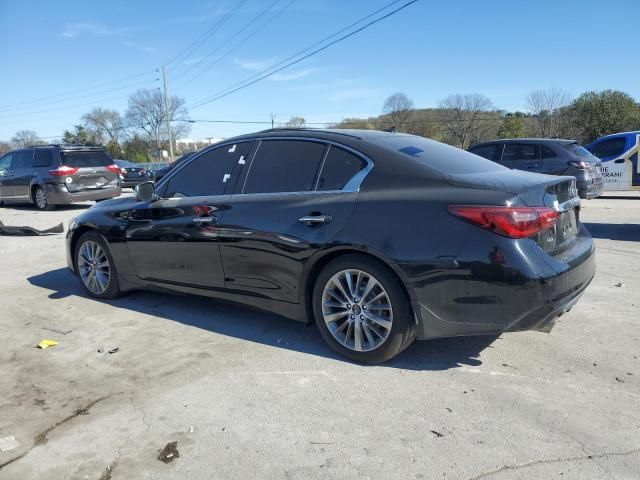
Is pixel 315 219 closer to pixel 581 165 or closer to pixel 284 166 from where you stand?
pixel 284 166

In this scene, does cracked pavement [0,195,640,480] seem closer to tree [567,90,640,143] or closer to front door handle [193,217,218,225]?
front door handle [193,217,218,225]

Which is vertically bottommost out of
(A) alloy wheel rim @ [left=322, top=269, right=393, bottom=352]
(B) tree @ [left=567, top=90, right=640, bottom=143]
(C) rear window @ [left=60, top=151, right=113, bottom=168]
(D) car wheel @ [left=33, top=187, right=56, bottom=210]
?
(A) alloy wheel rim @ [left=322, top=269, right=393, bottom=352]

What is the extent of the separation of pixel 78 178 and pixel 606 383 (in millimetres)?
13729

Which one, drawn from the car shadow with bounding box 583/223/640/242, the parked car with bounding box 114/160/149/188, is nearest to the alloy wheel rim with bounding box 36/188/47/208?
the parked car with bounding box 114/160/149/188

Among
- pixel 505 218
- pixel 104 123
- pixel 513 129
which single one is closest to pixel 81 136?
pixel 104 123

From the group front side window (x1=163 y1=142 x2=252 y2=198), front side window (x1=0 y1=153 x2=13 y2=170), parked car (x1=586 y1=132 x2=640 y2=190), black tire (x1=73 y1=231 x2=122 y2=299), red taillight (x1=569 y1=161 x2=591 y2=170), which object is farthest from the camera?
front side window (x1=0 y1=153 x2=13 y2=170)

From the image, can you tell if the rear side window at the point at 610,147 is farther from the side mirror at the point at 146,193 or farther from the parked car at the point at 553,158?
the side mirror at the point at 146,193

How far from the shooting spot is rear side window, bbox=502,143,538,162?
40.2ft

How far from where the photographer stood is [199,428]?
2891mm

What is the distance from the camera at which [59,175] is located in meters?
13.6

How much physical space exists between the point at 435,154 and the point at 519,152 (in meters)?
9.47

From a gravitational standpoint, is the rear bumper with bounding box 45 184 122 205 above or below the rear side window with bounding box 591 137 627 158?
below

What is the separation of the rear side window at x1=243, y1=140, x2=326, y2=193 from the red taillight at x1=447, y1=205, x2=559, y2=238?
3.94ft

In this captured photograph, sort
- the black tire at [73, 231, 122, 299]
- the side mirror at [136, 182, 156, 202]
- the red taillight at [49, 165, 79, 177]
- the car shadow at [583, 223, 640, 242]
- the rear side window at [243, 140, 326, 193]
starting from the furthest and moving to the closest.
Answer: the red taillight at [49, 165, 79, 177] < the car shadow at [583, 223, 640, 242] < the black tire at [73, 231, 122, 299] < the side mirror at [136, 182, 156, 202] < the rear side window at [243, 140, 326, 193]
